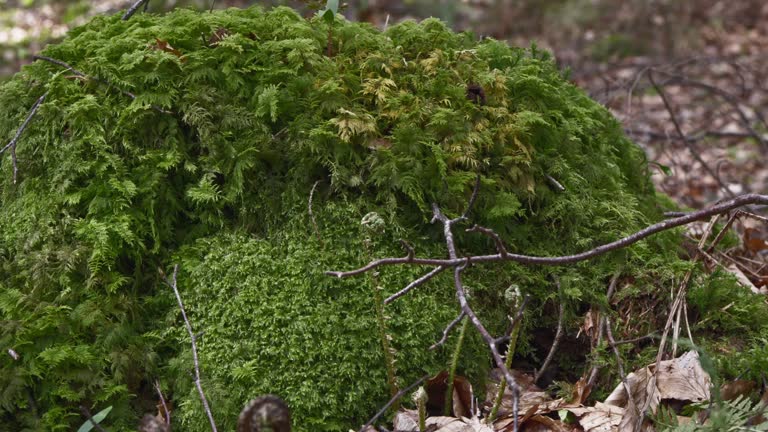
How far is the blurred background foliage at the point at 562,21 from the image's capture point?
10750mm

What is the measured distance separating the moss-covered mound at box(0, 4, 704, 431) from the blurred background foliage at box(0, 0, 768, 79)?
7934 millimetres

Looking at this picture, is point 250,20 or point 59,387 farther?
point 250,20

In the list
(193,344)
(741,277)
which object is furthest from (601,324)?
(193,344)

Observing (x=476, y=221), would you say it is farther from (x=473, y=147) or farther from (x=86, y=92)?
(x=86, y=92)

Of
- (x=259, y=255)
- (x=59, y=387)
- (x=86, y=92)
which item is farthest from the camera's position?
(x=86, y=92)

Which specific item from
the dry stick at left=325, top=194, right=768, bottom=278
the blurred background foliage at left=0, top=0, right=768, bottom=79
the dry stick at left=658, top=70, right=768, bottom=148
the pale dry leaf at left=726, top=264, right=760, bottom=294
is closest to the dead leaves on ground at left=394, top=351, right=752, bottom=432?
the dry stick at left=325, top=194, right=768, bottom=278

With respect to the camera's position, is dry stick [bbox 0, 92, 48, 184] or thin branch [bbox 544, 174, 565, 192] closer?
dry stick [bbox 0, 92, 48, 184]

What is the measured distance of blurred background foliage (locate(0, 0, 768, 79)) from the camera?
10750mm

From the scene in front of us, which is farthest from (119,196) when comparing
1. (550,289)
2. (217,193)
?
(550,289)

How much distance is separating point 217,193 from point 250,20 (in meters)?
0.88

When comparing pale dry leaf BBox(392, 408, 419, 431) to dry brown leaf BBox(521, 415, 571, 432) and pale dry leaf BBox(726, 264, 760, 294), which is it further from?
pale dry leaf BBox(726, 264, 760, 294)

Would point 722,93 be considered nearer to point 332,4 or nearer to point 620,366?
point 620,366

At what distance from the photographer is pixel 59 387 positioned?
7.61 feet

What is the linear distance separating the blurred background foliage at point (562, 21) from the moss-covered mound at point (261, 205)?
793 centimetres
